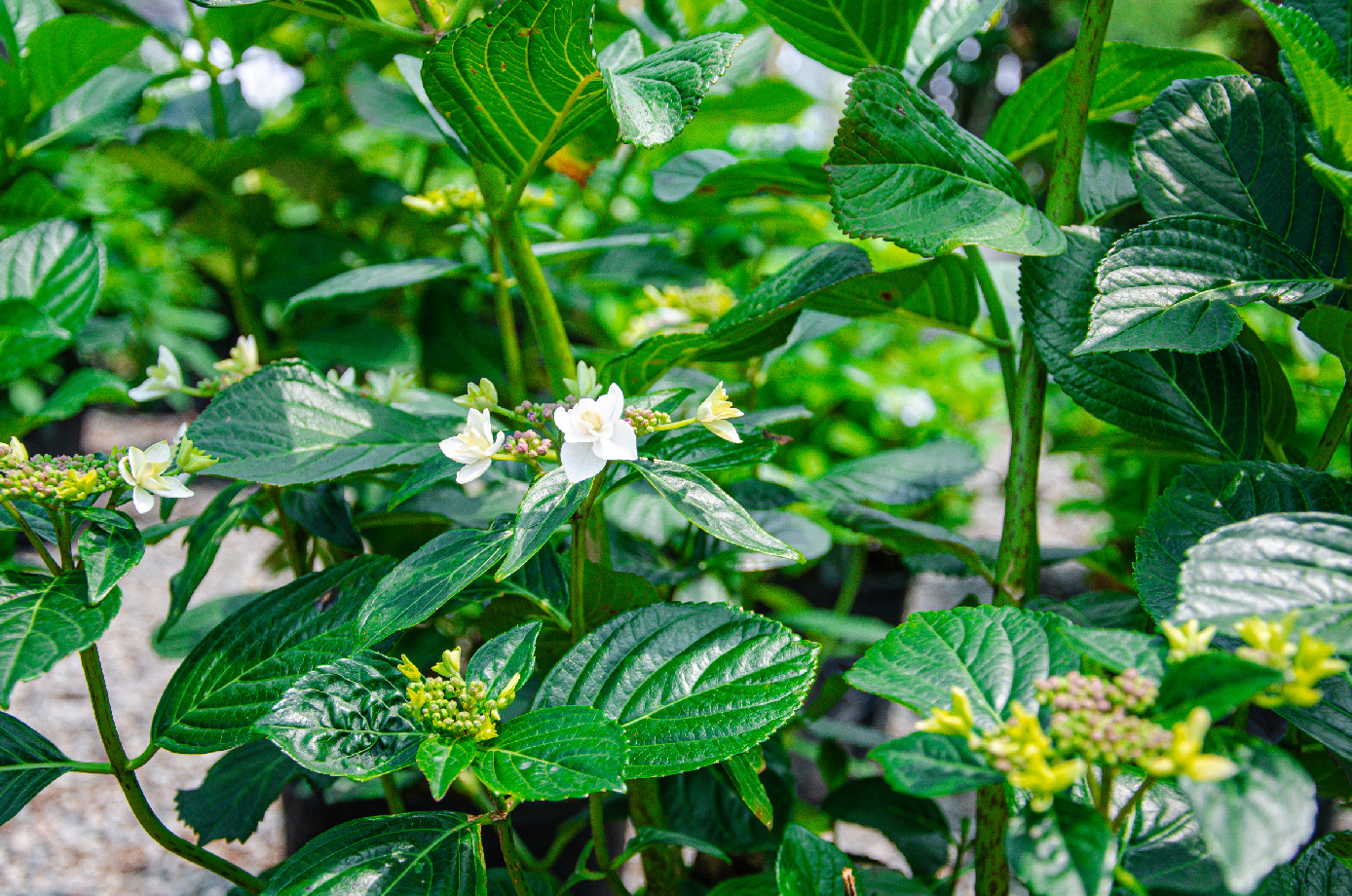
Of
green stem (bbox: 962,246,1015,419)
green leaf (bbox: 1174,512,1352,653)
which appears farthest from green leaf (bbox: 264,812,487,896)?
green stem (bbox: 962,246,1015,419)

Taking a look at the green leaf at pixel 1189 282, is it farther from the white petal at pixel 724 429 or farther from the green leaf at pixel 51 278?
the green leaf at pixel 51 278

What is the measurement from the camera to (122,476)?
531 millimetres

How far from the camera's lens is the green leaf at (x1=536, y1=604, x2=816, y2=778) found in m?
0.47

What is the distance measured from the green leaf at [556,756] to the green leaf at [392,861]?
0.08 metres

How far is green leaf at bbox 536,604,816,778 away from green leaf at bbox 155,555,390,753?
15cm

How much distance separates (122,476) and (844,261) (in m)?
0.50

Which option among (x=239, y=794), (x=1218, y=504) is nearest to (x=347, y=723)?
(x=239, y=794)

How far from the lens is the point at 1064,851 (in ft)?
1.09

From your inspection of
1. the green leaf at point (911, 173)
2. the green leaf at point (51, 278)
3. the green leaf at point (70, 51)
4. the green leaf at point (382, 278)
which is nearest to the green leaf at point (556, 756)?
the green leaf at point (911, 173)

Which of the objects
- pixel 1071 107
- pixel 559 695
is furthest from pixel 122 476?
pixel 1071 107

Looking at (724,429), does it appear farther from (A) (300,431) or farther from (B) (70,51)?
(B) (70,51)

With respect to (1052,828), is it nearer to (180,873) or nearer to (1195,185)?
(1195,185)

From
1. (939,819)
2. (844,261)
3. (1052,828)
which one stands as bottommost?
(939,819)

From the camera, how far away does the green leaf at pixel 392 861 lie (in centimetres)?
46
